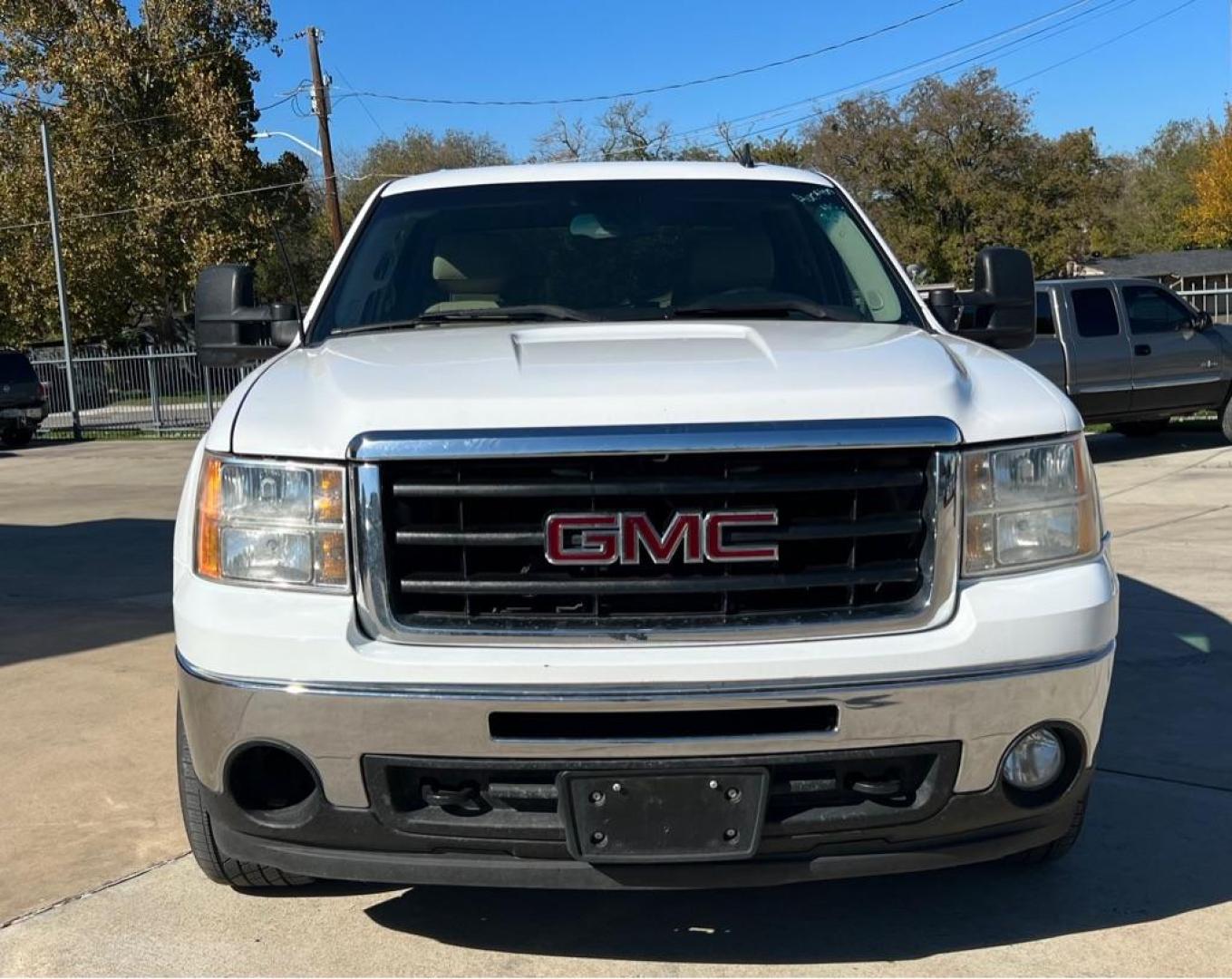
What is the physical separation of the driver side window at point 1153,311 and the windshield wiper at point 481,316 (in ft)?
37.1

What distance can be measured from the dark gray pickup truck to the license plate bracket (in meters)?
11.3

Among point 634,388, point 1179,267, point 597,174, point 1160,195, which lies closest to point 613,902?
point 634,388

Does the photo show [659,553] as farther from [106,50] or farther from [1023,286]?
[106,50]

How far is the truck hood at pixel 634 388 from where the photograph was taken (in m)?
2.70

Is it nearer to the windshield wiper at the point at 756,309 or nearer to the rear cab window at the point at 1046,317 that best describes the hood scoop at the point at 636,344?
the windshield wiper at the point at 756,309

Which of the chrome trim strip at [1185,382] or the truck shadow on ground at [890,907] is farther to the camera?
the chrome trim strip at [1185,382]

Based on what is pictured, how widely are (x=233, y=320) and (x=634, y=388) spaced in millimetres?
1978

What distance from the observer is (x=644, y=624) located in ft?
8.84

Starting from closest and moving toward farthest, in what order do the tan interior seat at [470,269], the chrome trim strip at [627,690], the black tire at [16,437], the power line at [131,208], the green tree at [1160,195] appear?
the chrome trim strip at [627,690] < the tan interior seat at [470,269] < the black tire at [16,437] < the power line at [131,208] < the green tree at [1160,195]

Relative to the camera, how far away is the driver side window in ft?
45.2

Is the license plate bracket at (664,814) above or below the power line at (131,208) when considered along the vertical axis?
below

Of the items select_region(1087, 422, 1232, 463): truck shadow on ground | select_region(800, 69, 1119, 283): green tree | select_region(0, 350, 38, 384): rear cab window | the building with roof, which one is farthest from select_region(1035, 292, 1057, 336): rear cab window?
the building with roof

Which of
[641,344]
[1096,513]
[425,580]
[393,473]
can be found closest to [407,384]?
[393,473]

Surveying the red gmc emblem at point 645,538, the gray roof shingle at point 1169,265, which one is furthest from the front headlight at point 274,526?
the gray roof shingle at point 1169,265
